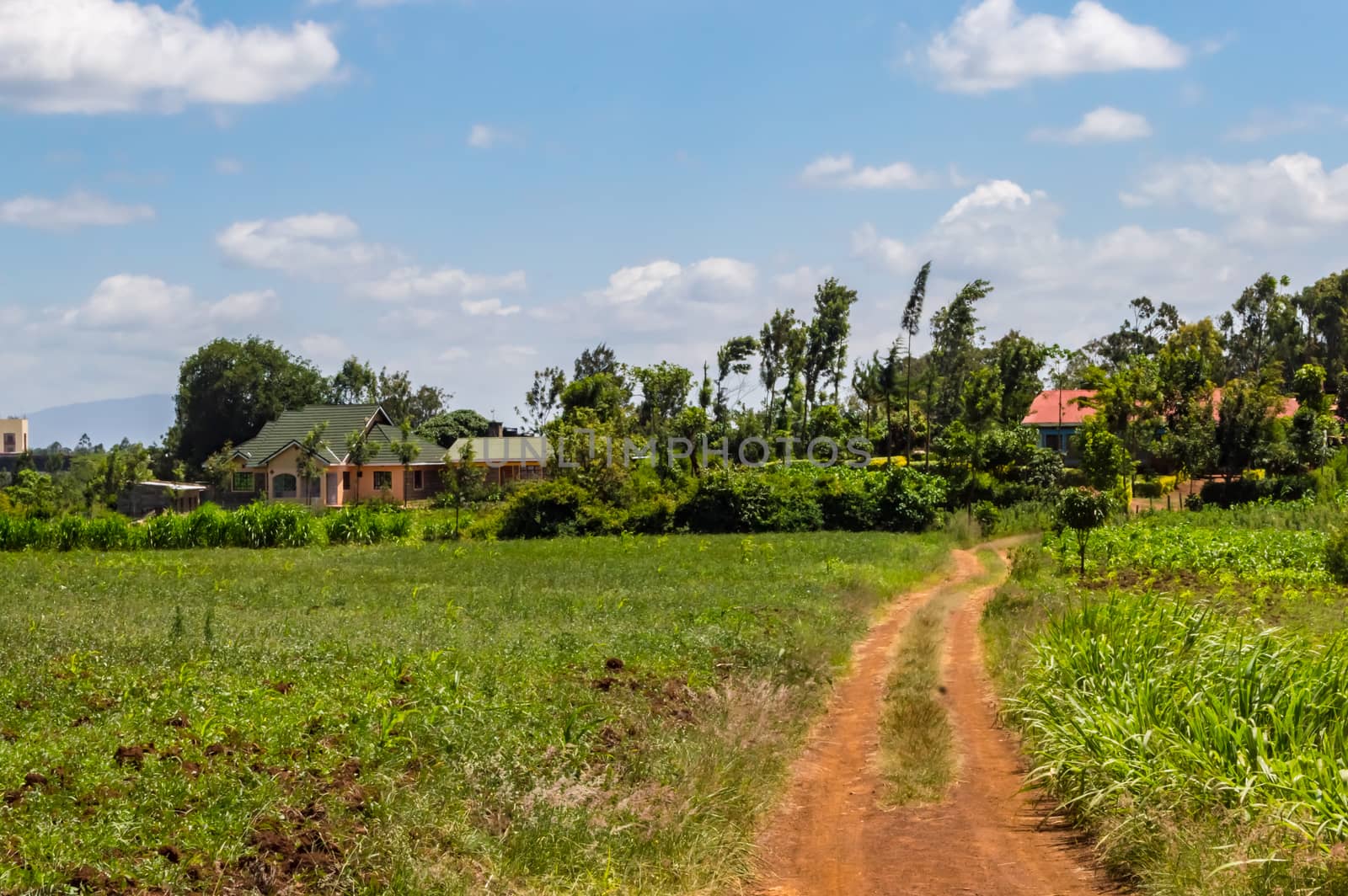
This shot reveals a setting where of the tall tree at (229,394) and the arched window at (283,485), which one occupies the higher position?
the tall tree at (229,394)

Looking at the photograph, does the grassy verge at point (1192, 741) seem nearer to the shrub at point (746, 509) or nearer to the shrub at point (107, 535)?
the shrub at point (746, 509)

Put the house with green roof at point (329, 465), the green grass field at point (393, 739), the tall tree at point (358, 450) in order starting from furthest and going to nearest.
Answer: the house with green roof at point (329, 465) < the tall tree at point (358, 450) < the green grass field at point (393, 739)

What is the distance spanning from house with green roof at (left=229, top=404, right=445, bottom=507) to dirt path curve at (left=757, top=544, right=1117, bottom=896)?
5310cm

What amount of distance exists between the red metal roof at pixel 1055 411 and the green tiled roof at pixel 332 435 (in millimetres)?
37546

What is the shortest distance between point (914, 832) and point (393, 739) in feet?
15.4

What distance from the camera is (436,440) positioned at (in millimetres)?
83562

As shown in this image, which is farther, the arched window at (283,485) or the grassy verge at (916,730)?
the arched window at (283,485)

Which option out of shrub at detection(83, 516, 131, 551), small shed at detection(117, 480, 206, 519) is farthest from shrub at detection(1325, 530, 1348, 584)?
small shed at detection(117, 480, 206, 519)

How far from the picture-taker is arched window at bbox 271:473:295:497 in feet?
221

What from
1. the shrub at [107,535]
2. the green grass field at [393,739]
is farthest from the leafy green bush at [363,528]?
the green grass field at [393,739]

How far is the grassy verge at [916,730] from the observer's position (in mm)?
12188

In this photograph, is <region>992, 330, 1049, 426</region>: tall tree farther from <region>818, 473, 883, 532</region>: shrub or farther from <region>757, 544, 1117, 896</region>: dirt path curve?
<region>757, 544, 1117, 896</region>: dirt path curve

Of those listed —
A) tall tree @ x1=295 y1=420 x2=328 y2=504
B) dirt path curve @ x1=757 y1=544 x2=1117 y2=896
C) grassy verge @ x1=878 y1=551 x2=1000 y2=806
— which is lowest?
dirt path curve @ x1=757 y1=544 x2=1117 y2=896

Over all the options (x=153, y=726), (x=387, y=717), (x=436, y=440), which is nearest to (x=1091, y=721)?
(x=387, y=717)
